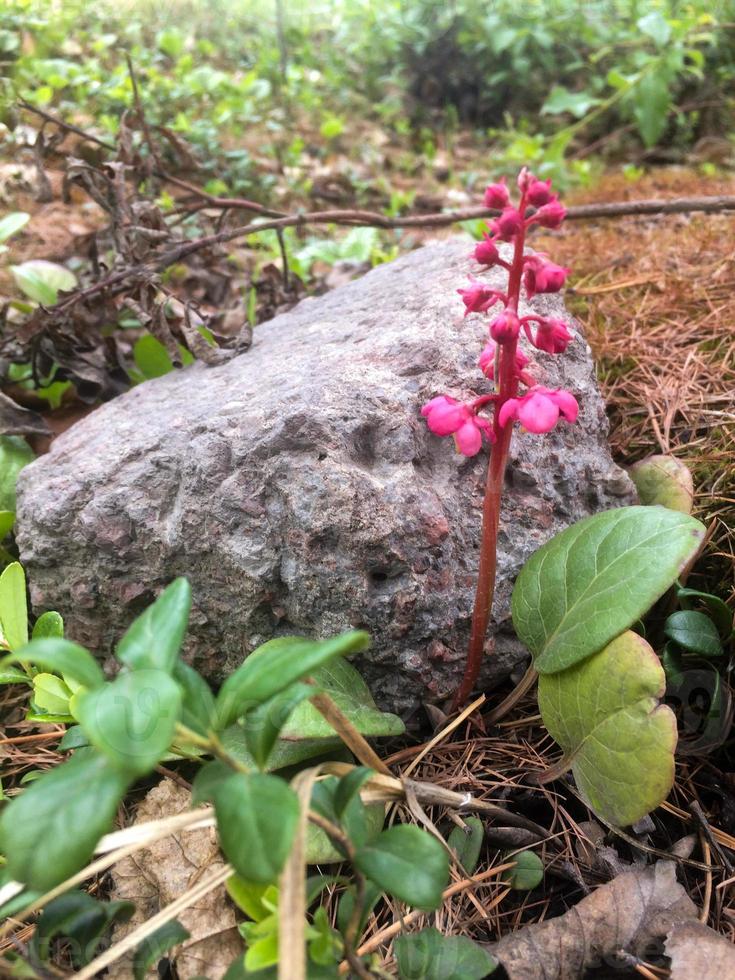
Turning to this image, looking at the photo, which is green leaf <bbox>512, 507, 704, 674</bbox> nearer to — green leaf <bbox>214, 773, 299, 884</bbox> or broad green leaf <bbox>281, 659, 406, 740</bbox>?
broad green leaf <bbox>281, 659, 406, 740</bbox>

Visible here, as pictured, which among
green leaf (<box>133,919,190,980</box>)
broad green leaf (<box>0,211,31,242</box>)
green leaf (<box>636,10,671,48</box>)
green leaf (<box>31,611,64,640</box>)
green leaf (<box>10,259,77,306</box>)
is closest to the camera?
green leaf (<box>133,919,190,980</box>)

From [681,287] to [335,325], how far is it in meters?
1.33

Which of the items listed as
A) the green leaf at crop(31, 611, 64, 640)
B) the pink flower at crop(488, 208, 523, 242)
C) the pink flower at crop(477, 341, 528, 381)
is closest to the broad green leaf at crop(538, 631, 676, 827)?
the pink flower at crop(477, 341, 528, 381)

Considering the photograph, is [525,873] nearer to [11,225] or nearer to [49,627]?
[49,627]

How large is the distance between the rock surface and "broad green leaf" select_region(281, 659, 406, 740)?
69mm

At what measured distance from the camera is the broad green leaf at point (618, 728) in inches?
50.3

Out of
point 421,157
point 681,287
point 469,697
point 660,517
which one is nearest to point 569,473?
point 660,517

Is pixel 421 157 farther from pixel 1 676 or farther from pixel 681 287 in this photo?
pixel 1 676

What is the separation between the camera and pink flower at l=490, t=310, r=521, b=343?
1.25 meters

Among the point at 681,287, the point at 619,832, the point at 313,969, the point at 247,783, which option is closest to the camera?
the point at 247,783

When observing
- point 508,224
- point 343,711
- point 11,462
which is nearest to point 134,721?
point 343,711

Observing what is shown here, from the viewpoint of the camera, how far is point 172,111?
15.8 feet

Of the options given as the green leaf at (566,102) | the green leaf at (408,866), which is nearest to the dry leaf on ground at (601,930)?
the green leaf at (408,866)

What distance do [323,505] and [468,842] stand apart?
0.69m
